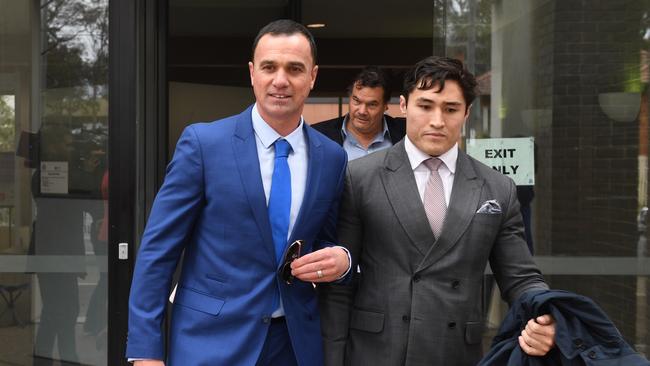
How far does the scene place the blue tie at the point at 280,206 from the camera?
227cm

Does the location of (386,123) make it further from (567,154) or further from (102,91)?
(102,91)

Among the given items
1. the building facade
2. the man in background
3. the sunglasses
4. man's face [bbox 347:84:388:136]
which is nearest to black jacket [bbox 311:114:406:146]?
the man in background

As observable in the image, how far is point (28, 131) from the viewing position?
15.0 ft

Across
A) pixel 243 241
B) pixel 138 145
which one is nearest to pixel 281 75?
pixel 243 241

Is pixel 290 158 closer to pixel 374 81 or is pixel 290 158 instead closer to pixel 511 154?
pixel 374 81

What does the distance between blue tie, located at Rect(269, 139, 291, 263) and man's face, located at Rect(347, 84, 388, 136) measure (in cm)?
193

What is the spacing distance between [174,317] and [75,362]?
262cm

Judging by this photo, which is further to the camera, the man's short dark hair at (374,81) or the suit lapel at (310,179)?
the man's short dark hair at (374,81)

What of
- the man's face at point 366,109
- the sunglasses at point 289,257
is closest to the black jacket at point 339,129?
the man's face at point 366,109

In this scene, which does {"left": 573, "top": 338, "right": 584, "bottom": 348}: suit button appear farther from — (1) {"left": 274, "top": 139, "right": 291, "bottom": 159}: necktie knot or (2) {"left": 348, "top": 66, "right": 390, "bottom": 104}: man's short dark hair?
(2) {"left": 348, "top": 66, "right": 390, "bottom": 104}: man's short dark hair

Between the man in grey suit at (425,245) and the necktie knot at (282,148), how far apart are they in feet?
0.75

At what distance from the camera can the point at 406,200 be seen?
233cm

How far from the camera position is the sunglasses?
87.4 inches

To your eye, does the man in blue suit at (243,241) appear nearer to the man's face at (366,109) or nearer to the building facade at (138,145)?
the man's face at (366,109)
